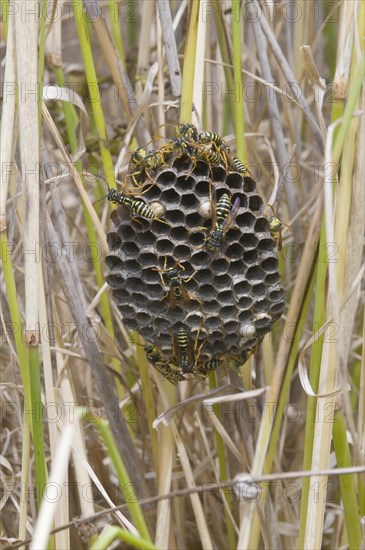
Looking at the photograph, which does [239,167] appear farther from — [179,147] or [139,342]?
[139,342]

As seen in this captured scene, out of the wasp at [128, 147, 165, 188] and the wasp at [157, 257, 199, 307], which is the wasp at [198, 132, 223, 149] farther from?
the wasp at [157, 257, 199, 307]

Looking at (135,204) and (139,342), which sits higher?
(135,204)

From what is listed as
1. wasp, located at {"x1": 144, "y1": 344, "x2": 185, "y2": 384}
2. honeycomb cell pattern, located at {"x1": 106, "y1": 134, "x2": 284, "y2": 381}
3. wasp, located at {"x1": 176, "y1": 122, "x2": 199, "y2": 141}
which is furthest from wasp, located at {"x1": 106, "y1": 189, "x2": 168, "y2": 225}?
wasp, located at {"x1": 144, "y1": 344, "x2": 185, "y2": 384}

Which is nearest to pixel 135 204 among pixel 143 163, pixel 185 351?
pixel 143 163

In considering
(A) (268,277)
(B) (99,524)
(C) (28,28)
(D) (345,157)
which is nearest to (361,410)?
(A) (268,277)

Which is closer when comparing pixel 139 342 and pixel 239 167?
pixel 239 167

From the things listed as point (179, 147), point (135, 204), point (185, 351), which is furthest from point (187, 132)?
point (185, 351)

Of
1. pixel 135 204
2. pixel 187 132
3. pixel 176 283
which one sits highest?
pixel 187 132
